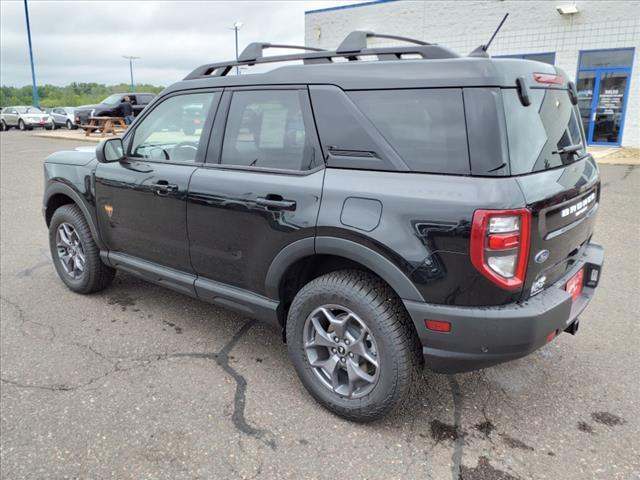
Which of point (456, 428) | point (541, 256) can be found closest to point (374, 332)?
point (456, 428)

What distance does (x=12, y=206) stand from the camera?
333 inches

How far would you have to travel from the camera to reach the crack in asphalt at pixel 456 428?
2414 millimetres

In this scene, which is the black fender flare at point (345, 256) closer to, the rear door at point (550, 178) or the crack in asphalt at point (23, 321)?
the rear door at point (550, 178)

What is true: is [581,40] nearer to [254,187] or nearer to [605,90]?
[605,90]

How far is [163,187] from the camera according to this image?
137 inches

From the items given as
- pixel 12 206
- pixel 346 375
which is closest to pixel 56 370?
pixel 346 375

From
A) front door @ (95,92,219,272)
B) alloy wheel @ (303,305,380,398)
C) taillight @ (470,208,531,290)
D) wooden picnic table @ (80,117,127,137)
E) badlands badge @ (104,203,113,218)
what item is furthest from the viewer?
wooden picnic table @ (80,117,127,137)

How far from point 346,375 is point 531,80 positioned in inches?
70.6

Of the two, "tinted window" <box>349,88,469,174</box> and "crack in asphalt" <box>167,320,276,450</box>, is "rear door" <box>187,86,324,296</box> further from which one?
"crack in asphalt" <box>167,320,276,450</box>

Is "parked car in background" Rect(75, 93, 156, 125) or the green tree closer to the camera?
"parked car in background" Rect(75, 93, 156, 125)

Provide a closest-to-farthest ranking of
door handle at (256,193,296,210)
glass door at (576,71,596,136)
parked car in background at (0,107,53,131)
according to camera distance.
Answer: door handle at (256,193,296,210)
glass door at (576,71,596,136)
parked car in background at (0,107,53,131)

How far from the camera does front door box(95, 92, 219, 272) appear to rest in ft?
11.2

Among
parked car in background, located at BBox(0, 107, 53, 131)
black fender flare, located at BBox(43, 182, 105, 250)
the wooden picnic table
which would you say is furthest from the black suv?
parked car in background, located at BBox(0, 107, 53, 131)

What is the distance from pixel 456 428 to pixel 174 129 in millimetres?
2675
